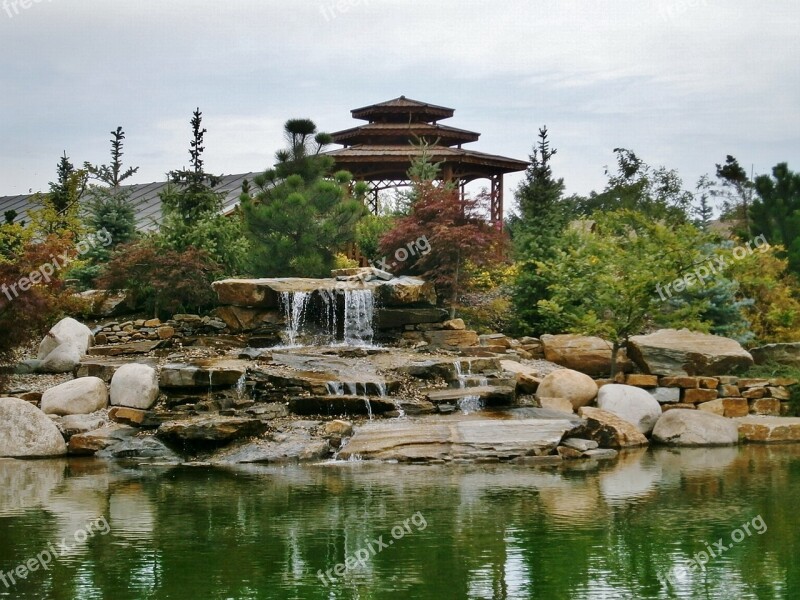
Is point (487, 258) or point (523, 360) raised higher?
point (487, 258)

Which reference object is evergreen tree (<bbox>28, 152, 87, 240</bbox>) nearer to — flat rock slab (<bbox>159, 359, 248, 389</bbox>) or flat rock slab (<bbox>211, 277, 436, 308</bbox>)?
flat rock slab (<bbox>211, 277, 436, 308</bbox>)

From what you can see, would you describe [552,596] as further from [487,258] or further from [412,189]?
[412,189]

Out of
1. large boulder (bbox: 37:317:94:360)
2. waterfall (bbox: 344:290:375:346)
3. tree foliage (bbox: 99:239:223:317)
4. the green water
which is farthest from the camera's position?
tree foliage (bbox: 99:239:223:317)

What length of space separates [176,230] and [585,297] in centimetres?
924

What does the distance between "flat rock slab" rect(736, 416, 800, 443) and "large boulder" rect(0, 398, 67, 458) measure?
9.81 m

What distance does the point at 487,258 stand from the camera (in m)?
21.2

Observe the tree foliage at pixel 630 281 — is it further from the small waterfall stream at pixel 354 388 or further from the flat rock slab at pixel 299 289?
the small waterfall stream at pixel 354 388

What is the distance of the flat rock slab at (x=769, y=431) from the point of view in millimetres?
15070

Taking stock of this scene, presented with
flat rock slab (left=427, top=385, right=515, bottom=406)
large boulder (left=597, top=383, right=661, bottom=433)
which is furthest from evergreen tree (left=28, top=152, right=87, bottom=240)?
large boulder (left=597, top=383, right=661, bottom=433)

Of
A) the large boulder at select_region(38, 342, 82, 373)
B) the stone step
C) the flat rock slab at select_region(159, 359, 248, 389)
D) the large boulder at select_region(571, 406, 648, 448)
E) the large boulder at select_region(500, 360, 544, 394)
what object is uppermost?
the large boulder at select_region(38, 342, 82, 373)

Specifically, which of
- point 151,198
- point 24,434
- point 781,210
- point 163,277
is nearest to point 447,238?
point 163,277

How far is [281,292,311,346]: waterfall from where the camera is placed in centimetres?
1959

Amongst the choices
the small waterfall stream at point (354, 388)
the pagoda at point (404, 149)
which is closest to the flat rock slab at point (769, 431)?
the small waterfall stream at point (354, 388)

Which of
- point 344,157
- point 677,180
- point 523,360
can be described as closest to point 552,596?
point 523,360
